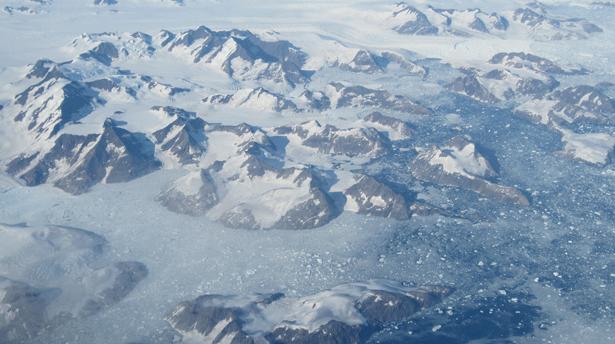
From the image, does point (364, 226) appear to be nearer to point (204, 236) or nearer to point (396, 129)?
point (204, 236)

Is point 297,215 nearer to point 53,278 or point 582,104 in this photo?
point 53,278

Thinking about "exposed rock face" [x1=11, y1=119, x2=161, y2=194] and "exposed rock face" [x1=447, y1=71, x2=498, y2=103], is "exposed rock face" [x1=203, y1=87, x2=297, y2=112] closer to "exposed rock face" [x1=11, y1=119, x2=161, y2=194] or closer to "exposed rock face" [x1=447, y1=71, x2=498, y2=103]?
"exposed rock face" [x1=11, y1=119, x2=161, y2=194]

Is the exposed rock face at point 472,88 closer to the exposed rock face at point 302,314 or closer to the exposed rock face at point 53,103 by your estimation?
the exposed rock face at point 302,314

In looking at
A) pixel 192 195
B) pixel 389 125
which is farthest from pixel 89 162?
pixel 389 125

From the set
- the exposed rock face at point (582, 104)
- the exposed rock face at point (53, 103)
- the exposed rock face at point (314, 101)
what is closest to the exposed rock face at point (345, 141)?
the exposed rock face at point (314, 101)

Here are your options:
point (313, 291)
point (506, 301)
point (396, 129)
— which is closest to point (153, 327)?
point (313, 291)
